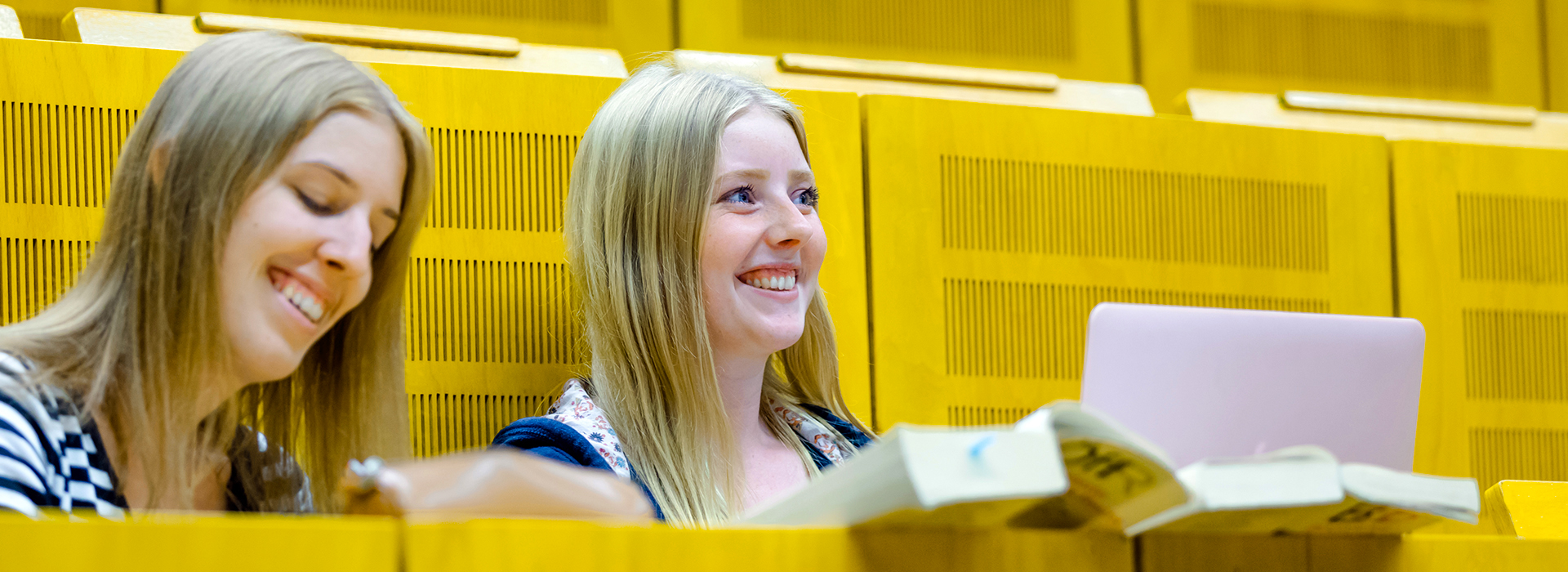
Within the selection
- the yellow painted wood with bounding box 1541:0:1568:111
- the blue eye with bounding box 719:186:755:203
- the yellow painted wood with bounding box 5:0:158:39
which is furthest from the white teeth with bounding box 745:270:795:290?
the yellow painted wood with bounding box 1541:0:1568:111

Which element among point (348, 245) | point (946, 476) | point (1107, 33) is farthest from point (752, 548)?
point (1107, 33)

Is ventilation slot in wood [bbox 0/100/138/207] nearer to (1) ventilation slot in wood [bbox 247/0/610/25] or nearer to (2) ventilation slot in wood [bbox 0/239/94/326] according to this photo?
(2) ventilation slot in wood [bbox 0/239/94/326]

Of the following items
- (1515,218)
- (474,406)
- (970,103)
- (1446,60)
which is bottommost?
(474,406)

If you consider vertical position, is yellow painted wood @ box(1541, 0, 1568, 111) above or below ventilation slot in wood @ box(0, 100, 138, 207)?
above

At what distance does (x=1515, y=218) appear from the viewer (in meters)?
2.59

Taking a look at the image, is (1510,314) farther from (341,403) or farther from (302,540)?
(302,540)

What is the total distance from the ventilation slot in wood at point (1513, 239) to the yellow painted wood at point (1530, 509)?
2.65 feet

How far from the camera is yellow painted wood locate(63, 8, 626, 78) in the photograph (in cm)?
203

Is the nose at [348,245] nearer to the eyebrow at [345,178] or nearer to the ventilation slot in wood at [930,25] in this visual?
the eyebrow at [345,178]

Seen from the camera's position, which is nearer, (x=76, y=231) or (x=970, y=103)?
(x=76, y=231)

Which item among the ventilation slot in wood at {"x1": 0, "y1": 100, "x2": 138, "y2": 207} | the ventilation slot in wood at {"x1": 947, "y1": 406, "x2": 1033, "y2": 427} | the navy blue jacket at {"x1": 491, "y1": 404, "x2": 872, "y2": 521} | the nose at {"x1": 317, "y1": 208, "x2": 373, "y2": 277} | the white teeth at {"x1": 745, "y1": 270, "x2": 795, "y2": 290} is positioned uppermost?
the ventilation slot in wood at {"x1": 0, "y1": 100, "x2": 138, "y2": 207}

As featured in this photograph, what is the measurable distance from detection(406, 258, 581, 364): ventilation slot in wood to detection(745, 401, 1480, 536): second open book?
111cm

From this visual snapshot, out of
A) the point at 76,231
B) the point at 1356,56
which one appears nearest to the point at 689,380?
the point at 76,231

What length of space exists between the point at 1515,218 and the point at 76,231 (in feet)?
7.59
